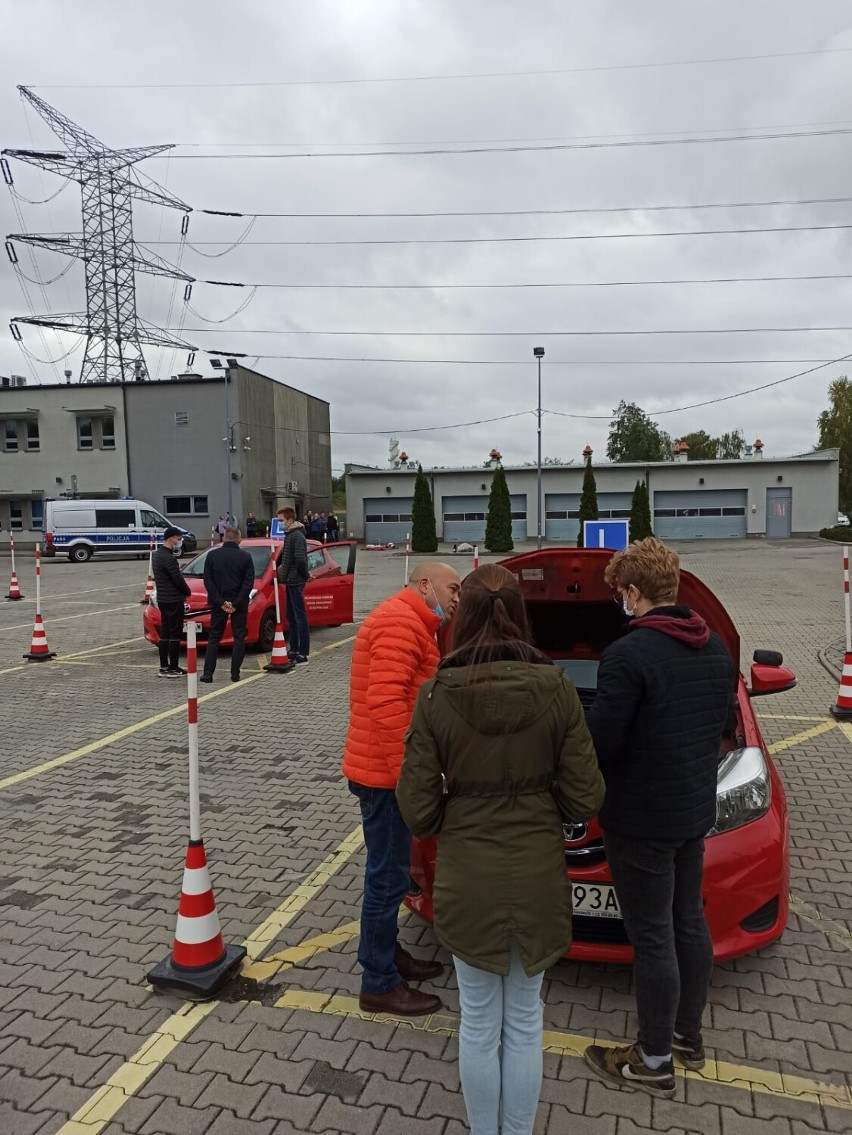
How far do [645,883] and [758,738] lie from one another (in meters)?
1.51

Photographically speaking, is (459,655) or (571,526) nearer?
(459,655)

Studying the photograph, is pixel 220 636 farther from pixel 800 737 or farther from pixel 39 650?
pixel 800 737

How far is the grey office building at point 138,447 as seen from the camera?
41.3 m

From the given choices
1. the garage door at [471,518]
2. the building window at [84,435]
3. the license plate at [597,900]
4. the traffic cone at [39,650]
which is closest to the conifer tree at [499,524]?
the garage door at [471,518]

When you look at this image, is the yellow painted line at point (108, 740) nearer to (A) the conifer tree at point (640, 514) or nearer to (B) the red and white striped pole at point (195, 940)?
(B) the red and white striped pole at point (195, 940)

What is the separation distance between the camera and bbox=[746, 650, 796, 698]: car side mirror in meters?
4.48

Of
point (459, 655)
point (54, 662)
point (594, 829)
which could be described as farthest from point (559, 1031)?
point (54, 662)

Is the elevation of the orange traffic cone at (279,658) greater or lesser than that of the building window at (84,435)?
lesser

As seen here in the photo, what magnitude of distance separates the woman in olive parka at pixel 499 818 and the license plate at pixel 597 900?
0.85 meters

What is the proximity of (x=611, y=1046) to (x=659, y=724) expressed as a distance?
1.28 m

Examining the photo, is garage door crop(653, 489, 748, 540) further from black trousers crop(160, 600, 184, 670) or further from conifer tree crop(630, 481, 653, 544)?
black trousers crop(160, 600, 184, 670)

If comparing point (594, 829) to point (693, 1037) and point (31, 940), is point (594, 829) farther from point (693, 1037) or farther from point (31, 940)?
point (31, 940)

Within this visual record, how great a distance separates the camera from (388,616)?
110 inches

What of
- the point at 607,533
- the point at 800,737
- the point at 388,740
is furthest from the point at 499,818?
the point at 607,533
